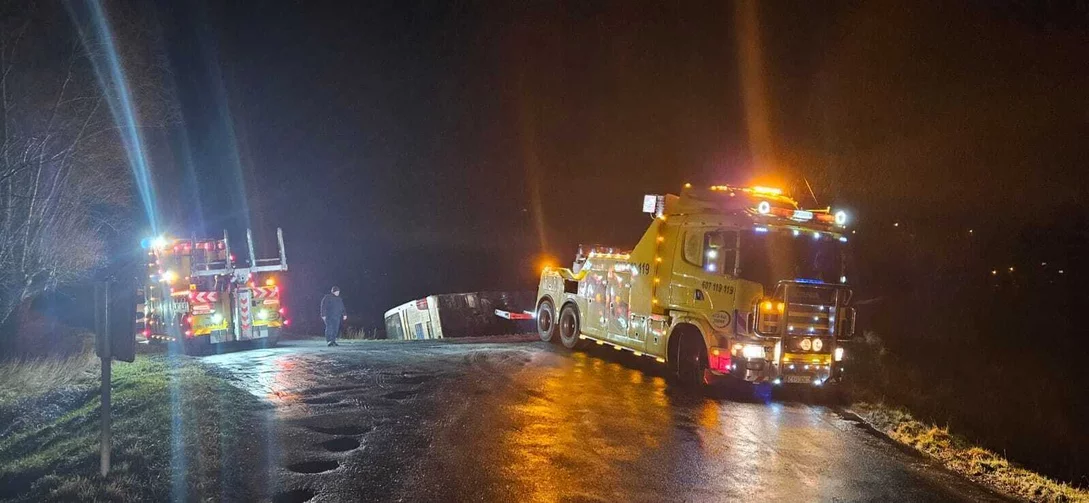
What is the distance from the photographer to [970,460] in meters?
7.56

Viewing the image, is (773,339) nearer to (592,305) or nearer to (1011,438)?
(1011,438)

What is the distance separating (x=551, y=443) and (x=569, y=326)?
317 inches

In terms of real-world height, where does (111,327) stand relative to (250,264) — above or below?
below

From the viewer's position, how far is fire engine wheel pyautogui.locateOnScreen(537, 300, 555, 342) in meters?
16.2

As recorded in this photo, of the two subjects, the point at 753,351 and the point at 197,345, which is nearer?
the point at 753,351

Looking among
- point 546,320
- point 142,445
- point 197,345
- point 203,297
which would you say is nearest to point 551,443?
point 142,445

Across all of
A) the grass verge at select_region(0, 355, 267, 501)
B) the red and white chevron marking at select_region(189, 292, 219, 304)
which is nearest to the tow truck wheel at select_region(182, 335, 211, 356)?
the red and white chevron marking at select_region(189, 292, 219, 304)

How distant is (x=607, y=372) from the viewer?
1242 cm

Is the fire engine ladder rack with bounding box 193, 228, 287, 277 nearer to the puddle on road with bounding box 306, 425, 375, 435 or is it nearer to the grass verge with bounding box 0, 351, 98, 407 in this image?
the grass verge with bounding box 0, 351, 98, 407

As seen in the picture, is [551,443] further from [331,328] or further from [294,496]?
[331,328]

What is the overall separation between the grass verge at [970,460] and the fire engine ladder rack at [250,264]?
12853 mm

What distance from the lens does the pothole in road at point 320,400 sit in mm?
9055

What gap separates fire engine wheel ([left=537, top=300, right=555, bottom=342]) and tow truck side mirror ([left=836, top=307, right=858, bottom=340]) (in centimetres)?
664

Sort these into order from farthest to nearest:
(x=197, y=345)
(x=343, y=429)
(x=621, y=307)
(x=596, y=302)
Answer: (x=197, y=345) < (x=596, y=302) < (x=621, y=307) < (x=343, y=429)
